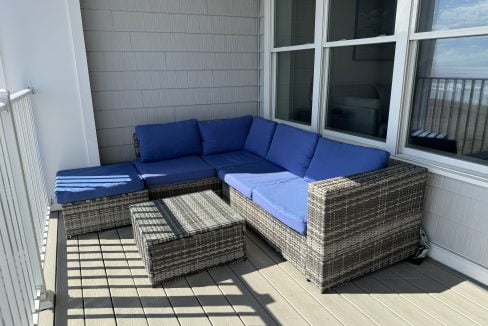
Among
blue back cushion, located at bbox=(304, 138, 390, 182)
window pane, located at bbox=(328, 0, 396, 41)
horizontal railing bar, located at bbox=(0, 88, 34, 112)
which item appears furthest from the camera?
window pane, located at bbox=(328, 0, 396, 41)

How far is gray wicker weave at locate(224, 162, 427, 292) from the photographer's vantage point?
2166 millimetres

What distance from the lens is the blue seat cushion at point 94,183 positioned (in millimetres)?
2988

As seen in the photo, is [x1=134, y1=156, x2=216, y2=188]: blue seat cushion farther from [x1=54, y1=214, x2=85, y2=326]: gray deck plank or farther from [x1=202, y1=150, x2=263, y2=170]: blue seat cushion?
[x1=54, y1=214, x2=85, y2=326]: gray deck plank

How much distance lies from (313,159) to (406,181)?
86 cm

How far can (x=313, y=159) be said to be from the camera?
309cm

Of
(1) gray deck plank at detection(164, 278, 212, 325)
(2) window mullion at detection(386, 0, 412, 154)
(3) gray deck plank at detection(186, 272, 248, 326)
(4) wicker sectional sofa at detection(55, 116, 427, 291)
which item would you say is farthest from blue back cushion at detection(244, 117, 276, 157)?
(1) gray deck plank at detection(164, 278, 212, 325)

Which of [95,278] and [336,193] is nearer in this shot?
[336,193]

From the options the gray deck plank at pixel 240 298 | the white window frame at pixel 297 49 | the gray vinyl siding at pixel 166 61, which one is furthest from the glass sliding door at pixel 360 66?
the gray deck plank at pixel 240 298

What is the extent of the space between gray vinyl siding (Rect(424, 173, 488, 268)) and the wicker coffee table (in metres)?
1.45

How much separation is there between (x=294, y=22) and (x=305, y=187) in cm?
208

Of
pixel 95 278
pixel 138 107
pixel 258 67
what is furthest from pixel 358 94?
pixel 95 278

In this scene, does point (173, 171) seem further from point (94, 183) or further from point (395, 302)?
point (395, 302)

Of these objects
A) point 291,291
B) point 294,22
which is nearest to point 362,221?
point 291,291

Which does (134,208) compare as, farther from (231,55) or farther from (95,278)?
(231,55)
